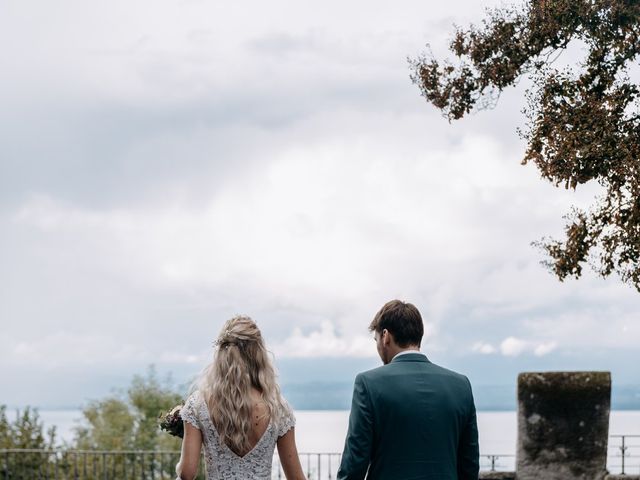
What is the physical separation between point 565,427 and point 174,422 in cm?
621

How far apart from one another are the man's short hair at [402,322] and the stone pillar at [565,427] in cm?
604

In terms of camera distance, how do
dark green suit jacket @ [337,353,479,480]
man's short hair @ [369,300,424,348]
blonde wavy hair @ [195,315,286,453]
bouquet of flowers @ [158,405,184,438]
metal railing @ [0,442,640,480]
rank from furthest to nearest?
metal railing @ [0,442,640,480], bouquet of flowers @ [158,405,184,438], blonde wavy hair @ [195,315,286,453], man's short hair @ [369,300,424,348], dark green suit jacket @ [337,353,479,480]

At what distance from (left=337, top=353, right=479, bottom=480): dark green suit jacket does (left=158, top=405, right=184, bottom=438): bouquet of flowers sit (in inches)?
49.6

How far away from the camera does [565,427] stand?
1090cm

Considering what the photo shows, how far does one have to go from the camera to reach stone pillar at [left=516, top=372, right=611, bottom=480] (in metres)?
10.9

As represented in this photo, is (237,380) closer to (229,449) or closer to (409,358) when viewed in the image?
(229,449)

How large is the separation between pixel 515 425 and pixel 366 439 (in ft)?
20.9

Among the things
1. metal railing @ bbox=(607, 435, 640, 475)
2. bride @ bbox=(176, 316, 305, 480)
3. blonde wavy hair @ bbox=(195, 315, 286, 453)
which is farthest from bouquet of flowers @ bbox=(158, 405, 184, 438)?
metal railing @ bbox=(607, 435, 640, 475)

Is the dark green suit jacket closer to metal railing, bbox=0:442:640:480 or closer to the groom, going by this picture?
the groom

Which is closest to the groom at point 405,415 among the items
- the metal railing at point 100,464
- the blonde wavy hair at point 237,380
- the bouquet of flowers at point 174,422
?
the blonde wavy hair at point 237,380

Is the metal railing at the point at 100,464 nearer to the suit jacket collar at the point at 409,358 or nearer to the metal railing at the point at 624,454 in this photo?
the metal railing at the point at 624,454

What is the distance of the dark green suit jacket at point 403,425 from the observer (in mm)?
5137

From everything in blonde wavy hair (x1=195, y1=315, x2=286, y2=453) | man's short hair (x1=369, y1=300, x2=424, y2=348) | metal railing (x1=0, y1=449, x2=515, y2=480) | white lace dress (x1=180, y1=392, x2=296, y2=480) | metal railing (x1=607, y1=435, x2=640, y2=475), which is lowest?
metal railing (x1=0, y1=449, x2=515, y2=480)

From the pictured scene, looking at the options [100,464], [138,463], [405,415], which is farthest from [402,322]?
[100,464]
